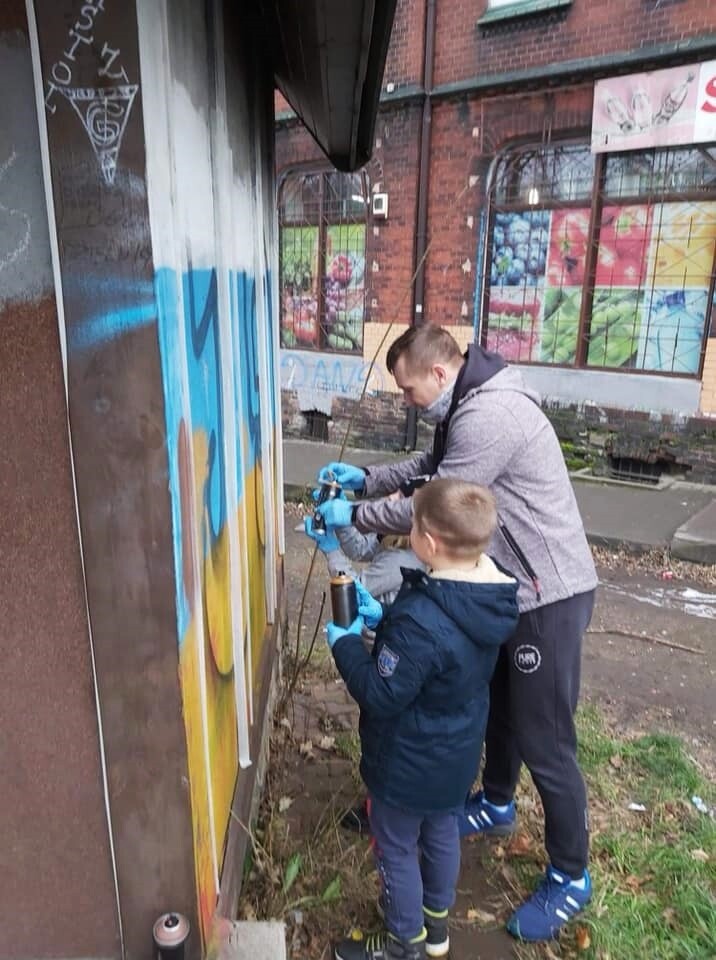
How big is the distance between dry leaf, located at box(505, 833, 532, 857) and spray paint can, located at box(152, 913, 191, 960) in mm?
1534

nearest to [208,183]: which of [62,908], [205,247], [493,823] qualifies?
[205,247]

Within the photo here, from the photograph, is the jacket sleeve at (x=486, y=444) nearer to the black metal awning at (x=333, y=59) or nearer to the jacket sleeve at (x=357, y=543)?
the jacket sleeve at (x=357, y=543)

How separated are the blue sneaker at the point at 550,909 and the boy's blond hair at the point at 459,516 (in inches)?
50.6

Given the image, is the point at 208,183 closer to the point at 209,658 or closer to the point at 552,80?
the point at 209,658

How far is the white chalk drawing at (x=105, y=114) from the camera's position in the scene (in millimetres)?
1275

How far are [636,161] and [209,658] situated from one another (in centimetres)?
793

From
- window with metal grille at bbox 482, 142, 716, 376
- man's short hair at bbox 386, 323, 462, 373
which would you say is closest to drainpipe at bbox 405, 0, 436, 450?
window with metal grille at bbox 482, 142, 716, 376

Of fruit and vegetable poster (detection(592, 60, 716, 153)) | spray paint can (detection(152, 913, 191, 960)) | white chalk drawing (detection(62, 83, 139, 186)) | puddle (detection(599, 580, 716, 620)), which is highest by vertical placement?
fruit and vegetable poster (detection(592, 60, 716, 153))

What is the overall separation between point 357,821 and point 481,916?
0.59 m

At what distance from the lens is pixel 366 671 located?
2004mm

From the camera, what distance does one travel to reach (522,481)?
2.28m

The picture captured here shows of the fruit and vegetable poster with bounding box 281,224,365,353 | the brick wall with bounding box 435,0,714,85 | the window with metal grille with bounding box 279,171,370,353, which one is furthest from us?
the fruit and vegetable poster with bounding box 281,224,365,353

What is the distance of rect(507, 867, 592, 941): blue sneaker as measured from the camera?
2410 mm

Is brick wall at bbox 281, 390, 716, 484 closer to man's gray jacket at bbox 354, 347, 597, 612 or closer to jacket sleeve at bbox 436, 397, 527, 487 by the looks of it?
man's gray jacket at bbox 354, 347, 597, 612
